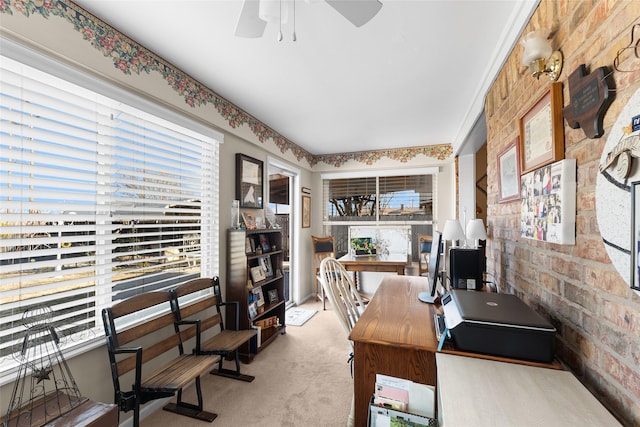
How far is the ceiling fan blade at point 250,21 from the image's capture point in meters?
1.21

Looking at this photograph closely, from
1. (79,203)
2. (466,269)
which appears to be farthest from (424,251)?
(79,203)

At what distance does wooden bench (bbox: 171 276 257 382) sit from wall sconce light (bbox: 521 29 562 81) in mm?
2469

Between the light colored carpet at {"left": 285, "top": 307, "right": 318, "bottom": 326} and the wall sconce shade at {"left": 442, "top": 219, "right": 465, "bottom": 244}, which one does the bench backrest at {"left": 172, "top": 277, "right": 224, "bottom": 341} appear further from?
the wall sconce shade at {"left": 442, "top": 219, "right": 465, "bottom": 244}

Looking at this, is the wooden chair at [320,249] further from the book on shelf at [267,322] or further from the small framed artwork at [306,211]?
the book on shelf at [267,322]

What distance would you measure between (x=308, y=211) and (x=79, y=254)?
11.2 feet

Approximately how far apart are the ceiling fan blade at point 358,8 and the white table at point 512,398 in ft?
4.59

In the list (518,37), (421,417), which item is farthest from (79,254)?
(518,37)

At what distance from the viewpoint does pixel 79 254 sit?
1.64 m

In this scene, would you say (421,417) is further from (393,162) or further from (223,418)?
(393,162)

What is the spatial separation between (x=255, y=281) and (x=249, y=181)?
108 cm

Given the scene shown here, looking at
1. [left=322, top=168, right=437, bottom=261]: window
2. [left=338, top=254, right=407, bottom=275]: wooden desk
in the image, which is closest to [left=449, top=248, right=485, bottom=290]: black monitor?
[left=338, top=254, right=407, bottom=275]: wooden desk

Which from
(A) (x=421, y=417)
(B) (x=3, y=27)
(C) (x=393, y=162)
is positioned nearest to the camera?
(A) (x=421, y=417)

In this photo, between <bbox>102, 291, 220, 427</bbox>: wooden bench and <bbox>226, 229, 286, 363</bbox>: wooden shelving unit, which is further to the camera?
<bbox>226, 229, 286, 363</bbox>: wooden shelving unit

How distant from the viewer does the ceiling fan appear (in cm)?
113
